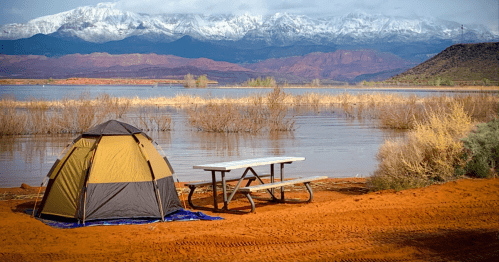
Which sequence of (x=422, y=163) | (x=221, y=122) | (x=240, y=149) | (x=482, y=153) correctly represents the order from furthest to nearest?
1. (x=221, y=122)
2. (x=240, y=149)
3. (x=422, y=163)
4. (x=482, y=153)

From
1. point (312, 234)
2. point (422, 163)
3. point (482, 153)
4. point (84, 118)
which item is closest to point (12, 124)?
point (84, 118)

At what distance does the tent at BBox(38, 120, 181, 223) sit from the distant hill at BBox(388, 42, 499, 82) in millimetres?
77289

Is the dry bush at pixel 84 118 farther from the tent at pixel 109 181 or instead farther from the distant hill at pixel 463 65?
the distant hill at pixel 463 65

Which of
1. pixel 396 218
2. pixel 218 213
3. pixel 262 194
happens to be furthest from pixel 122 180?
pixel 396 218

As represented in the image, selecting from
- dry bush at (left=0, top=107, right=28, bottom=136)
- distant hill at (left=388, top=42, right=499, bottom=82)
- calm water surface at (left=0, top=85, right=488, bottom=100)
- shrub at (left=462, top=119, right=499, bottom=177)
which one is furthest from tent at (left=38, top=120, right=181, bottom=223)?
distant hill at (left=388, top=42, right=499, bottom=82)

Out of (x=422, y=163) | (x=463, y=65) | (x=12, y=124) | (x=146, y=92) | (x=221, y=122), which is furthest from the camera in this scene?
(x=463, y=65)

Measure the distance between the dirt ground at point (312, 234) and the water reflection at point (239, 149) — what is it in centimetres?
449

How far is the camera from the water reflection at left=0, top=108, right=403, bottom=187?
14.0 m

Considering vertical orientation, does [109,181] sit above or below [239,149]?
above

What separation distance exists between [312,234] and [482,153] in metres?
4.66

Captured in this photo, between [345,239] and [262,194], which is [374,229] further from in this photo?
[262,194]

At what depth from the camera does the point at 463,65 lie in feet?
301

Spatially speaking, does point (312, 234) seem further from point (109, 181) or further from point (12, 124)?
point (12, 124)

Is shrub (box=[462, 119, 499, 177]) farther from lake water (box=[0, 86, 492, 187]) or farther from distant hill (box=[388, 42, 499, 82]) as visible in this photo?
distant hill (box=[388, 42, 499, 82])
